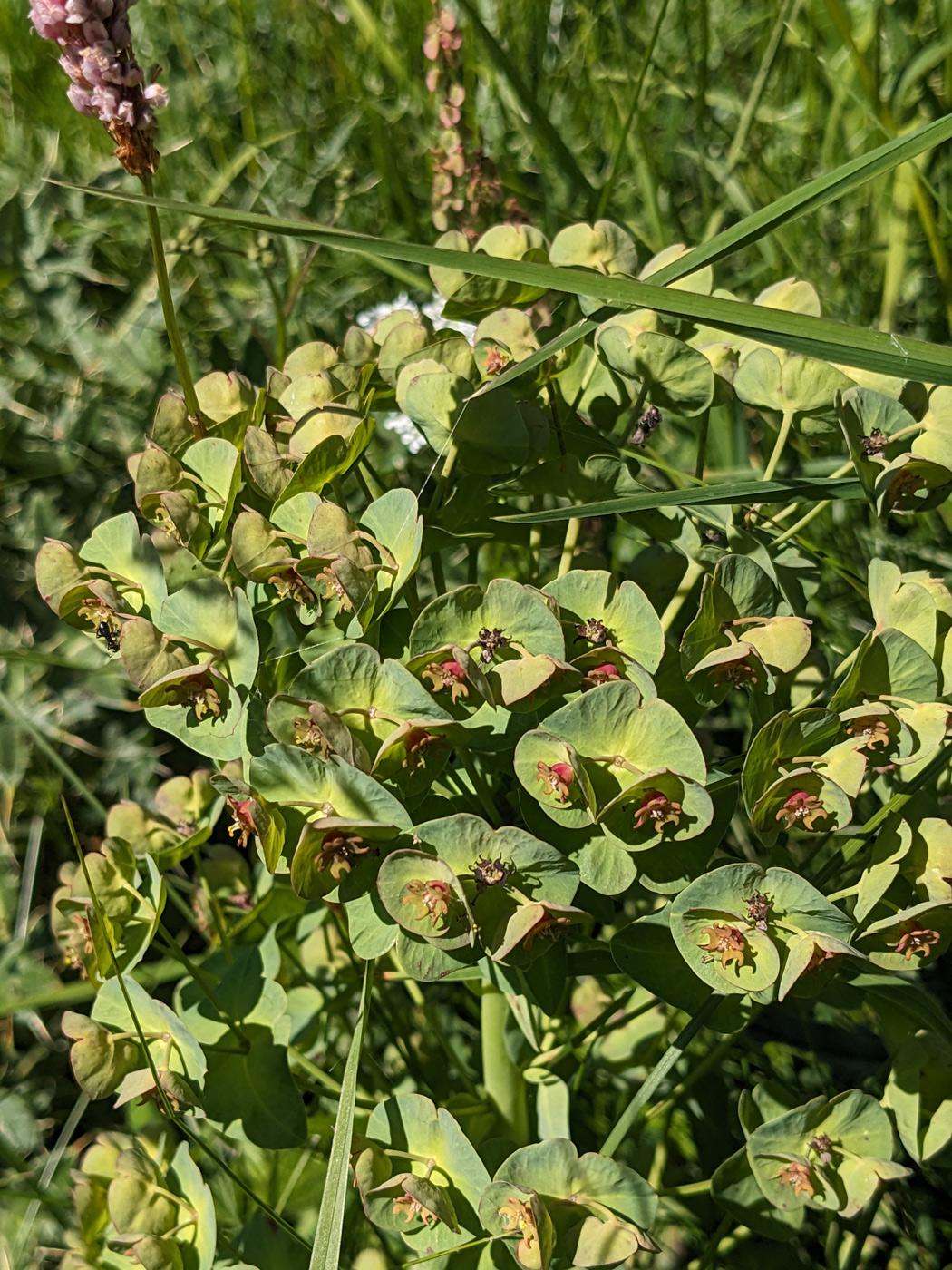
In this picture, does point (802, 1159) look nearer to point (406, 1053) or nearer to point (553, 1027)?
point (553, 1027)

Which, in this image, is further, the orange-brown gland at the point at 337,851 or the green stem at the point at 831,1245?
the green stem at the point at 831,1245

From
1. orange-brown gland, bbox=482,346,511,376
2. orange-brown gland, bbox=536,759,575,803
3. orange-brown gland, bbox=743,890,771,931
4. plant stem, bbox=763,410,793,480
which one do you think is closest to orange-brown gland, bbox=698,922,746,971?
orange-brown gland, bbox=743,890,771,931

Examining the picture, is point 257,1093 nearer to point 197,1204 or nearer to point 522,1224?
point 197,1204

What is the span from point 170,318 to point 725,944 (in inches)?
23.8

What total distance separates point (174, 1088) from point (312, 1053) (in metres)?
0.35

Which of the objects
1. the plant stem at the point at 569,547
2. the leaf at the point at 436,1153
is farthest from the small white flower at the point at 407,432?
the leaf at the point at 436,1153

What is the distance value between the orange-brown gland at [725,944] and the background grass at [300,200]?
2.12 feet

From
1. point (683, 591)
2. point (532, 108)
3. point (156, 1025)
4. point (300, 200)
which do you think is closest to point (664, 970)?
point (683, 591)

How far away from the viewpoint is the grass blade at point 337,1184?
643 millimetres

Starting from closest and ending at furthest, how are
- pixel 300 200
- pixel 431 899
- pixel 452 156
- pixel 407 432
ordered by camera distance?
pixel 431 899 → pixel 407 432 → pixel 452 156 → pixel 300 200

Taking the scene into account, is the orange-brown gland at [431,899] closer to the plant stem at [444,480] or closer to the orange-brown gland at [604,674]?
the orange-brown gland at [604,674]

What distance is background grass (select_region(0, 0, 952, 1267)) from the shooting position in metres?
1.32

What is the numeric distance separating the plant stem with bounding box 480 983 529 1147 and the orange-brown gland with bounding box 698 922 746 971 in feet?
1.04

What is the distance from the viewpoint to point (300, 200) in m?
1.64
